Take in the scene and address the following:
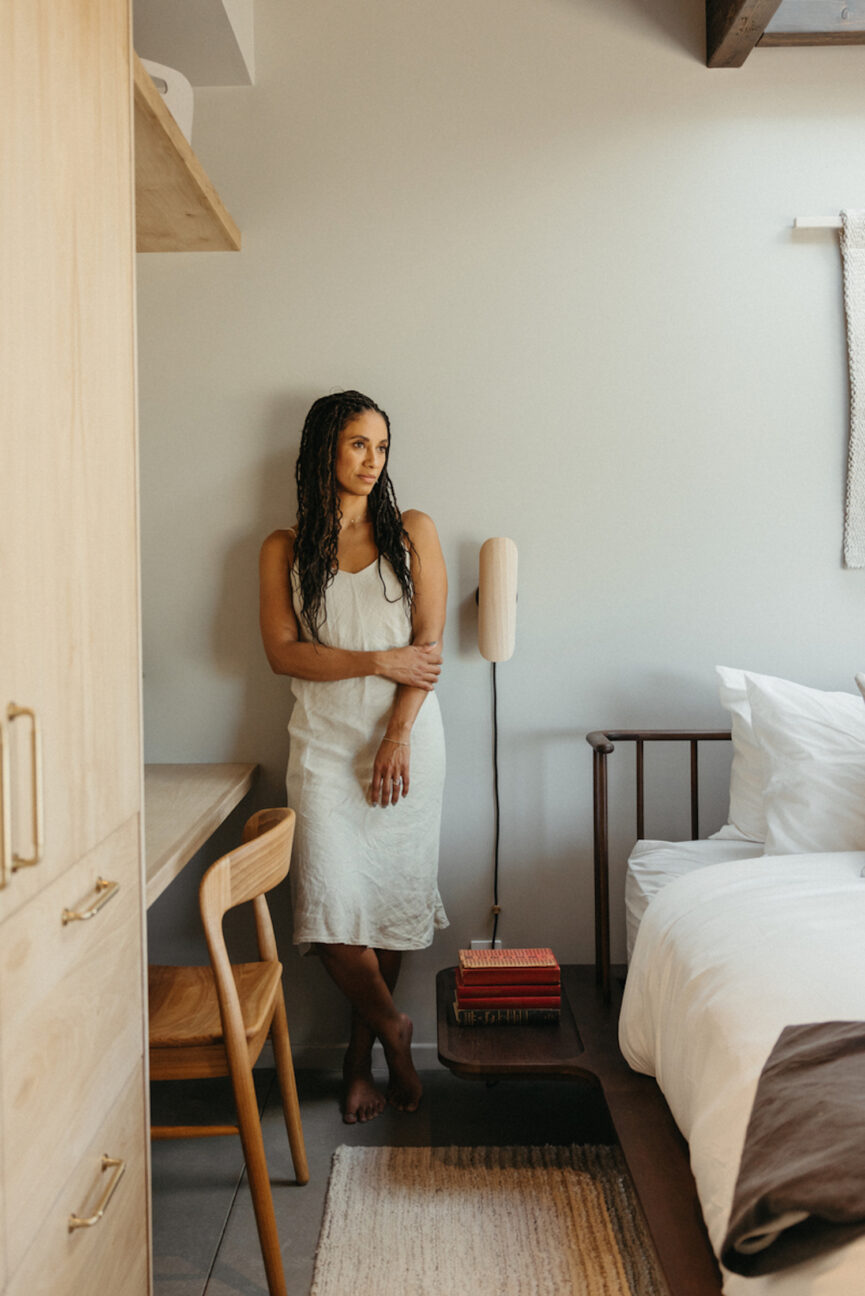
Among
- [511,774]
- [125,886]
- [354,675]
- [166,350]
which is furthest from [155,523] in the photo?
[125,886]

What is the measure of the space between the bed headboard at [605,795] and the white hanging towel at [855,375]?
24.5 inches

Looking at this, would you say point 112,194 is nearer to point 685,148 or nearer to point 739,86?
point 685,148

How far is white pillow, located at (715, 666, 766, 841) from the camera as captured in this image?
7.09 feet

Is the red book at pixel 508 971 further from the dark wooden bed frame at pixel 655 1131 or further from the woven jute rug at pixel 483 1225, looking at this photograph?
the woven jute rug at pixel 483 1225

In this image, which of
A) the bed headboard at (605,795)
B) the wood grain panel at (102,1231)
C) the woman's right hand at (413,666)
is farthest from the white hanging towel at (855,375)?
the wood grain panel at (102,1231)

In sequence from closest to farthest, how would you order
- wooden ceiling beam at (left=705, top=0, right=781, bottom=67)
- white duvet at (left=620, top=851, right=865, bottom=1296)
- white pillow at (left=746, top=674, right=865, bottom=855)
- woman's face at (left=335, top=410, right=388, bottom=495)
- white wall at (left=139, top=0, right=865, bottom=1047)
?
1. white duvet at (left=620, top=851, right=865, bottom=1296)
2. white pillow at (left=746, top=674, right=865, bottom=855)
3. wooden ceiling beam at (left=705, top=0, right=781, bottom=67)
4. woman's face at (left=335, top=410, right=388, bottom=495)
5. white wall at (left=139, top=0, right=865, bottom=1047)

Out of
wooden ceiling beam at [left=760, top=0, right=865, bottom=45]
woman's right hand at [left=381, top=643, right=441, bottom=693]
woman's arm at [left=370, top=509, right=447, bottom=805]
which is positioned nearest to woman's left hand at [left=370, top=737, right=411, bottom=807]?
woman's arm at [left=370, top=509, right=447, bottom=805]

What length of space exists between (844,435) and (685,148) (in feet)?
2.76

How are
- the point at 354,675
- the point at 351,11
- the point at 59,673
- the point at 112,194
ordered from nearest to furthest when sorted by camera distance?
1. the point at 59,673
2. the point at 112,194
3. the point at 354,675
4. the point at 351,11

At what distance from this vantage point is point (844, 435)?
2.41m

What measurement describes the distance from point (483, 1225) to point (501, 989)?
45 centimetres

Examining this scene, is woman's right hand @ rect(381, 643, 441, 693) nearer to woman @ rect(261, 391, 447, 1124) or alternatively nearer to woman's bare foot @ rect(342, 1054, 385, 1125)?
woman @ rect(261, 391, 447, 1124)

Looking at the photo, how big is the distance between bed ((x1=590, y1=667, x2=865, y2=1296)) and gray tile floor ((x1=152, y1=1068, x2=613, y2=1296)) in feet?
1.17

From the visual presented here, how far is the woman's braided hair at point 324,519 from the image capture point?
2.21 metres
